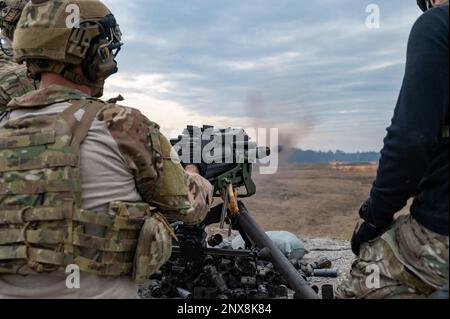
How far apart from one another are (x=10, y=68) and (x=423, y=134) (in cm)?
415

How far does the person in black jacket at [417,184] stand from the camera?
7.52 feet

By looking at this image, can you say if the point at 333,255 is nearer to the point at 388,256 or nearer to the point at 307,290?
the point at 307,290

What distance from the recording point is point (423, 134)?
2.29 m

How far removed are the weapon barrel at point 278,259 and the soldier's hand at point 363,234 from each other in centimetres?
205

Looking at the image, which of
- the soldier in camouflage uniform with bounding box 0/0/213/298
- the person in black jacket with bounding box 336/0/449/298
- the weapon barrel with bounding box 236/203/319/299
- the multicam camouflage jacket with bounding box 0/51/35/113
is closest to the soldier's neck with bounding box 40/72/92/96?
the soldier in camouflage uniform with bounding box 0/0/213/298

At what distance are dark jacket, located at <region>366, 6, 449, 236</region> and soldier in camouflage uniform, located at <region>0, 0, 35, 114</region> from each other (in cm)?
366

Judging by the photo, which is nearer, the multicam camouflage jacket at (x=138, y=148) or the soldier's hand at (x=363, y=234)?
the multicam camouflage jacket at (x=138, y=148)

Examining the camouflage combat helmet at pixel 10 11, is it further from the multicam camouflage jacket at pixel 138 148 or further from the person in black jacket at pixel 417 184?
the person in black jacket at pixel 417 184

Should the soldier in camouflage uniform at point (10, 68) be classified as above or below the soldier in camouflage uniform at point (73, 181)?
above

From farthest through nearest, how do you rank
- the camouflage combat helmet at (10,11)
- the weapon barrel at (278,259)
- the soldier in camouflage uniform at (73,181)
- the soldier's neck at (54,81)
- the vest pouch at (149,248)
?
1. the camouflage combat helmet at (10,11)
2. the weapon barrel at (278,259)
3. the soldier's neck at (54,81)
4. the vest pouch at (149,248)
5. the soldier in camouflage uniform at (73,181)

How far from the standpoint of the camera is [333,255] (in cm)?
811

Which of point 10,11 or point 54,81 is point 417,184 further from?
point 10,11

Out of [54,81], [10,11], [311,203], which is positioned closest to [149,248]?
[54,81]

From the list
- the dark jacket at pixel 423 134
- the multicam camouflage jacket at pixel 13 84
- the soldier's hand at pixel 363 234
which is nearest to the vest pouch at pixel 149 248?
the soldier's hand at pixel 363 234
